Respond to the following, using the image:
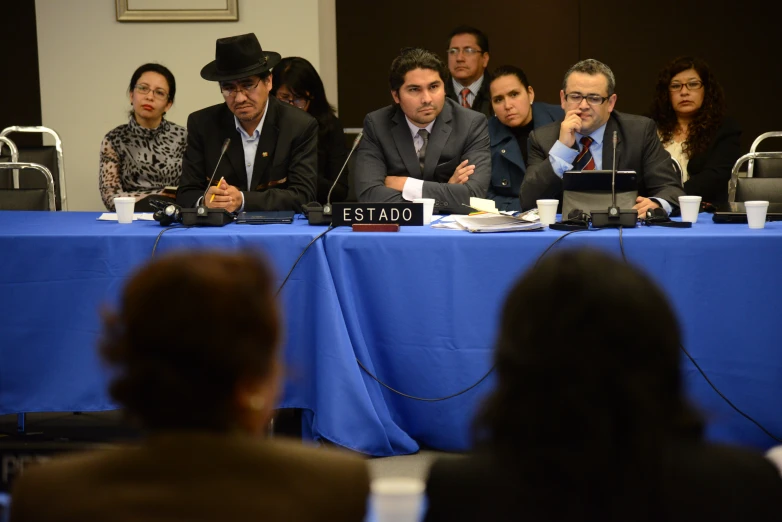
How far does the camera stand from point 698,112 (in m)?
4.20

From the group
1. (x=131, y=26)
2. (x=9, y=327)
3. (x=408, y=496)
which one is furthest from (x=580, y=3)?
(x=408, y=496)

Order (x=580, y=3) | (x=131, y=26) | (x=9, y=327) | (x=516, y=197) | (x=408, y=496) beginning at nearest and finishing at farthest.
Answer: (x=408, y=496) < (x=9, y=327) < (x=516, y=197) < (x=131, y=26) < (x=580, y=3)

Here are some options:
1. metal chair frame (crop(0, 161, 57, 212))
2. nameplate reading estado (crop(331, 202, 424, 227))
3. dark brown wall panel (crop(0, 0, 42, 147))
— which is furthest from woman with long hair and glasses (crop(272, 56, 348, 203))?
dark brown wall panel (crop(0, 0, 42, 147))

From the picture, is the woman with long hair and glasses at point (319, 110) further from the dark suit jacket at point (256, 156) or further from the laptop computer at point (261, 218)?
the laptop computer at point (261, 218)

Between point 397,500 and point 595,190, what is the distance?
2016 millimetres

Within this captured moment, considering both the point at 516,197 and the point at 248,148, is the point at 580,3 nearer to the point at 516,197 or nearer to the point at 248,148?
the point at 516,197

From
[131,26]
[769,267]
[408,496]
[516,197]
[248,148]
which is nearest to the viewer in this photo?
[408,496]

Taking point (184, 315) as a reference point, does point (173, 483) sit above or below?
below

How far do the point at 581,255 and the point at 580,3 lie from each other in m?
5.32

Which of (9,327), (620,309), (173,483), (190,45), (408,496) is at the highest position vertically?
(190,45)

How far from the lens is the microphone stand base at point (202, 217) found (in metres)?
2.79

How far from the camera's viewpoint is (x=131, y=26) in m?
5.03

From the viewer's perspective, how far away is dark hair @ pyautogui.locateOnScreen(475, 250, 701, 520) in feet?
2.60

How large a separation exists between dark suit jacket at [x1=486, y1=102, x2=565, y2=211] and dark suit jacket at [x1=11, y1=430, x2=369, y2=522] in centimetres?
314
